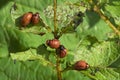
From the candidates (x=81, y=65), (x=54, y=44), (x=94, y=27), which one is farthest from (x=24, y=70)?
(x=94, y=27)

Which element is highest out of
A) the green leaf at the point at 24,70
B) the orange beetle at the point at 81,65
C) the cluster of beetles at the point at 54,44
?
the cluster of beetles at the point at 54,44

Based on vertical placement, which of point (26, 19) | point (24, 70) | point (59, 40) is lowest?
point (24, 70)

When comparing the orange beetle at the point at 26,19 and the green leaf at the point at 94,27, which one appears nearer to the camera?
the orange beetle at the point at 26,19

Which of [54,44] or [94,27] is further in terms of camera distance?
[94,27]

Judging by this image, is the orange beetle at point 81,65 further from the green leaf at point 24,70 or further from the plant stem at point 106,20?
the plant stem at point 106,20

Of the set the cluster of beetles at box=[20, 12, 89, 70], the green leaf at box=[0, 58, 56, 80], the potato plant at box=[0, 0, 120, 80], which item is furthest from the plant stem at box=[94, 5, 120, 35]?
the green leaf at box=[0, 58, 56, 80]

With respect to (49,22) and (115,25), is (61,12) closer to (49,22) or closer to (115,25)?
(49,22)

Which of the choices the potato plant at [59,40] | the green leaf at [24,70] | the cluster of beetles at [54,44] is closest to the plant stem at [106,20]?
the potato plant at [59,40]

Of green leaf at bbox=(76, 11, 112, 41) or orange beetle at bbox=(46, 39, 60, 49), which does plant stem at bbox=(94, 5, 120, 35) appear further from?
orange beetle at bbox=(46, 39, 60, 49)

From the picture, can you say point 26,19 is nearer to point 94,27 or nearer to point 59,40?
point 59,40
